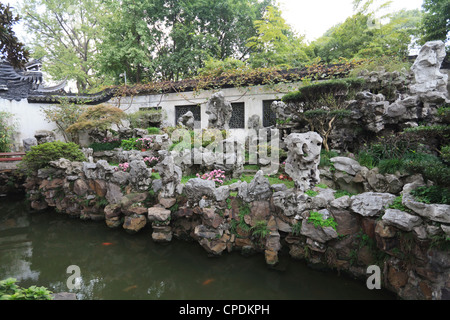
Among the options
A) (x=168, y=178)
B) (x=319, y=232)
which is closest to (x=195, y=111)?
(x=168, y=178)

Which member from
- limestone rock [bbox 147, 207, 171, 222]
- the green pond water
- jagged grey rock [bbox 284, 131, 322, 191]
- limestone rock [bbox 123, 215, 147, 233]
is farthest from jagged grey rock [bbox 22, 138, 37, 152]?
jagged grey rock [bbox 284, 131, 322, 191]

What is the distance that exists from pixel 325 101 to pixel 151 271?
21.9 ft

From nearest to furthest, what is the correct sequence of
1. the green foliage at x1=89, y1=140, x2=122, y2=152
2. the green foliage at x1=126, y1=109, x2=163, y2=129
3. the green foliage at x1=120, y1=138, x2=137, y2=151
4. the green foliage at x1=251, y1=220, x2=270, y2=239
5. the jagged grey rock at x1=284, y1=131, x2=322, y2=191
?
1. the green foliage at x1=251, y1=220, x2=270, y2=239
2. the jagged grey rock at x1=284, y1=131, x2=322, y2=191
3. the green foliage at x1=120, y1=138, x2=137, y2=151
4. the green foliage at x1=89, y1=140, x2=122, y2=152
5. the green foliage at x1=126, y1=109, x2=163, y2=129

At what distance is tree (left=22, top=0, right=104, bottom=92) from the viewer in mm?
19469

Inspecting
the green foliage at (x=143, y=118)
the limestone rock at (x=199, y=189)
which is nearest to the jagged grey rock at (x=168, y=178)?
the limestone rock at (x=199, y=189)

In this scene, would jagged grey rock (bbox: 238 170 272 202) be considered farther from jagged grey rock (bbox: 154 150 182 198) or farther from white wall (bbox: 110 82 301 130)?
white wall (bbox: 110 82 301 130)

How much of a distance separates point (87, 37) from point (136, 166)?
20547 millimetres

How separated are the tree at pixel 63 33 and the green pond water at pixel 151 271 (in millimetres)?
16920

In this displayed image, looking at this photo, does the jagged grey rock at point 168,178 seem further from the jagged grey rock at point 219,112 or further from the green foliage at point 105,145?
the green foliage at point 105,145

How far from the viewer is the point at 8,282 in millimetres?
2826

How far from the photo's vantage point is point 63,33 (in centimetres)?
2075

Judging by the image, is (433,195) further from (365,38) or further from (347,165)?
(365,38)

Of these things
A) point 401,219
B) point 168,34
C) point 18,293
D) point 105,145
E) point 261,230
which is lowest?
point 261,230

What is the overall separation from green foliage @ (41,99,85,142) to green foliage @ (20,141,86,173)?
11.7 ft
